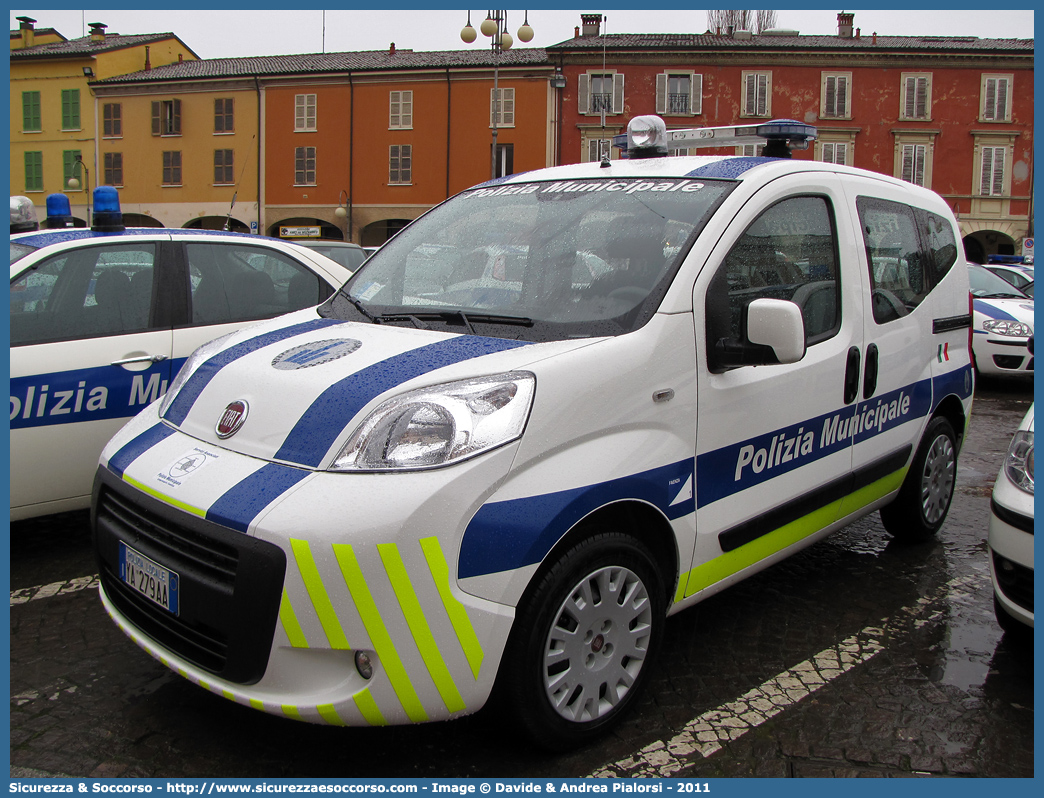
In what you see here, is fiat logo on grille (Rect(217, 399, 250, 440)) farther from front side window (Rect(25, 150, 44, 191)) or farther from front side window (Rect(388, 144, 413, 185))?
front side window (Rect(25, 150, 44, 191))

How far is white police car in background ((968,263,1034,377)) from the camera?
9.65m

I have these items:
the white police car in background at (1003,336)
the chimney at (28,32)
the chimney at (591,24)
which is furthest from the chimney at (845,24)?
the chimney at (28,32)

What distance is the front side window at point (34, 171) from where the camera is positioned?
42.9m

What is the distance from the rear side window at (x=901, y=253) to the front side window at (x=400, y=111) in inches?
1476

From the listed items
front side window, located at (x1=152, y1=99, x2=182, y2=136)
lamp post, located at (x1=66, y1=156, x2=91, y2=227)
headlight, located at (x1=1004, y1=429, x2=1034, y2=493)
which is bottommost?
headlight, located at (x1=1004, y1=429, x2=1034, y2=493)

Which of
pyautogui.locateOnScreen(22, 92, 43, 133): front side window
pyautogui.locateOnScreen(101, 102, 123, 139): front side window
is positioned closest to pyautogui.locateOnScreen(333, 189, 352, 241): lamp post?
pyautogui.locateOnScreen(101, 102, 123, 139): front side window

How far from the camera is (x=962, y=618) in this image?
3.54m

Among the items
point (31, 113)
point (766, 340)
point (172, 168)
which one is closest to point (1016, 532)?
point (766, 340)

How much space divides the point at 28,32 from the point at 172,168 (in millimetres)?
14101

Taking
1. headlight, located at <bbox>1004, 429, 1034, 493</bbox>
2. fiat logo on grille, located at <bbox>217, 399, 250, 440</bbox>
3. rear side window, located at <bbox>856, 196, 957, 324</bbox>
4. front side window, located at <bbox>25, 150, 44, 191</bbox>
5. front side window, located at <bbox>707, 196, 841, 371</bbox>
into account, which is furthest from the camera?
front side window, located at <bbox>25, 150, 44, 191</bbox>

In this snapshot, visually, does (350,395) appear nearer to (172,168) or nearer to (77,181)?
(172,168)

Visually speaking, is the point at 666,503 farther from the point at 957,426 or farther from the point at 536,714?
the point at 957,426

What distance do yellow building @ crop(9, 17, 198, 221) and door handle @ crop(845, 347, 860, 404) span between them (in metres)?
44.9

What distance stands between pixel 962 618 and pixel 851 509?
599mm
